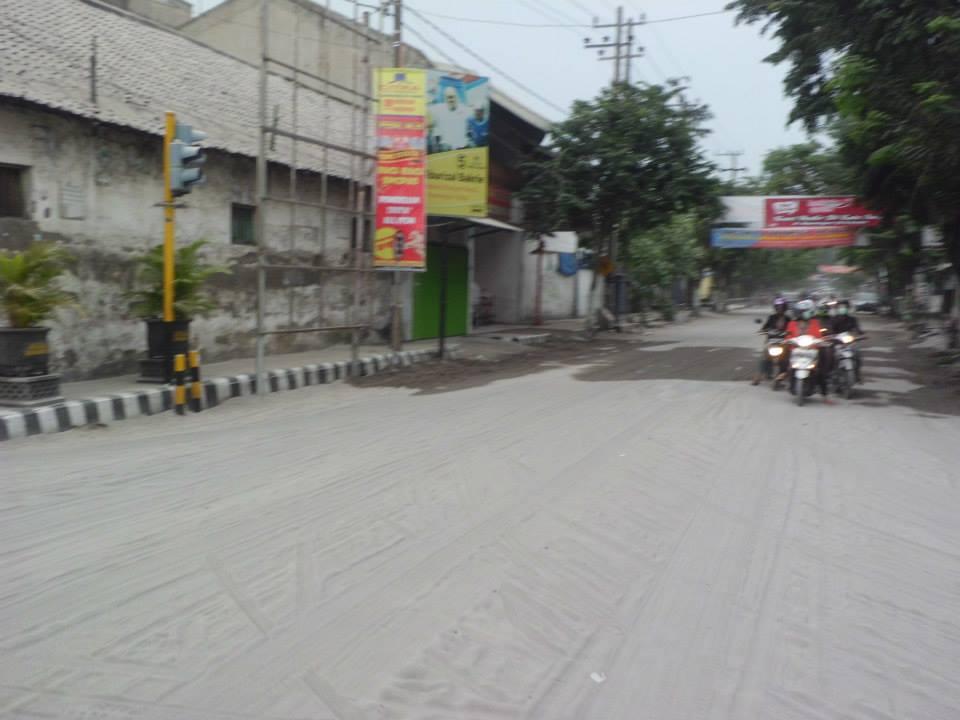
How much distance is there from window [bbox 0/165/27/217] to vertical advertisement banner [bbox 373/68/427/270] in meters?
5.95

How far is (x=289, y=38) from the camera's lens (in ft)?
76.6

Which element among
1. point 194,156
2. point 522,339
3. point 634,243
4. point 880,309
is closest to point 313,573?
point 194,156

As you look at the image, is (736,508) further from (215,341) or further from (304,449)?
(215,341)

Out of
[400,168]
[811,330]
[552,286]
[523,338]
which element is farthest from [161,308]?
[552,286]

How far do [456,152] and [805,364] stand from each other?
32.5 ft

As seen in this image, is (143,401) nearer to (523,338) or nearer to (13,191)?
(13,191)

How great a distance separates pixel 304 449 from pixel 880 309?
54.2m

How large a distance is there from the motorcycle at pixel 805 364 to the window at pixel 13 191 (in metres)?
10.2

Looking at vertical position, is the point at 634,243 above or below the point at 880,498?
above

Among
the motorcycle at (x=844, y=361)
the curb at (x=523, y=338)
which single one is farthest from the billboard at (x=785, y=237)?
the motorcycle at (x=844, y=361)

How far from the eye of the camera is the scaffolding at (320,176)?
39.4 feet

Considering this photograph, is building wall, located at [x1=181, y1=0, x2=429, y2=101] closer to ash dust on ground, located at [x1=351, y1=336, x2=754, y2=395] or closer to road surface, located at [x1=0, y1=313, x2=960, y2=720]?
ash dust on ground, located at [x1=351, y1=336, x2=754, y2=395]

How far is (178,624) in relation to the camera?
3.70 metres

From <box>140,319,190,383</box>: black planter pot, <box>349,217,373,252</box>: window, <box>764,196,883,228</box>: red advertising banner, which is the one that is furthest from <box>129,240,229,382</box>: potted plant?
<box>764,196,883,228</box>: red advertising banner
